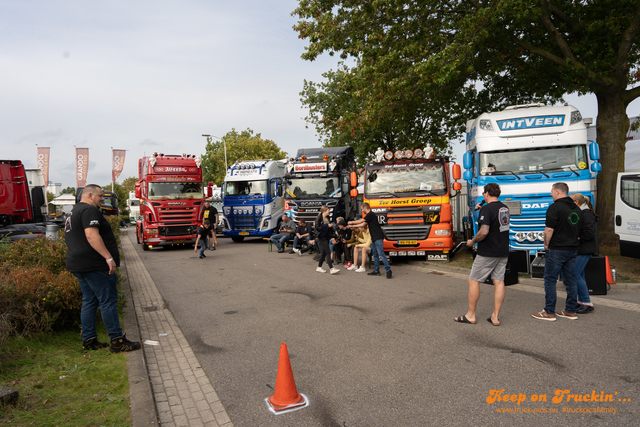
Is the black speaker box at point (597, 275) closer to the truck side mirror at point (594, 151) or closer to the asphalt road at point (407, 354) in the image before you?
the asphalt road at point (407, 354)

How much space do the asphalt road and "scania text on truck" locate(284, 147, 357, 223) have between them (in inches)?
296

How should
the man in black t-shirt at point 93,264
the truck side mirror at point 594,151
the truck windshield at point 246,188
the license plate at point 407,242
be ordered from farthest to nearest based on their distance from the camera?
the truck windshield at point 246,188 → the license plate at point 407,242 → the truck side mirror at point 594,151 → the man in black t-shirt at point 93,264

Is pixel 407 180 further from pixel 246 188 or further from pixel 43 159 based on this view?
pixel 43 159

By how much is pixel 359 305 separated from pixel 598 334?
338 centimetres

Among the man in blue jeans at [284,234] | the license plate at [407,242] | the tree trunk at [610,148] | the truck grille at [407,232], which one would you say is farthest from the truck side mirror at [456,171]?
the man in blue jeans at [284,234]

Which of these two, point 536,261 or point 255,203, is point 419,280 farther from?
point 255,203

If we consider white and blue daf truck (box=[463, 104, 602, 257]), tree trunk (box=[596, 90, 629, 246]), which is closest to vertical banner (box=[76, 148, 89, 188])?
white and blue daf truck (box=[463, 104, 602, 257])

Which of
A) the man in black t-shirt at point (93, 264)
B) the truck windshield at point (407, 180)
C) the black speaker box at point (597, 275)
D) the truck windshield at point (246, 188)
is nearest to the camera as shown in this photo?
the man in black t-shirt at point (93, 264)

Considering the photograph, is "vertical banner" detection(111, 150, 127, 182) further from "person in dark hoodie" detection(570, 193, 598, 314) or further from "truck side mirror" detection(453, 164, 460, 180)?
"person in dark hoodie" detection(570, 193, 598, 314)

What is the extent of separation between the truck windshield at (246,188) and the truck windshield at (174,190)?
2.73m

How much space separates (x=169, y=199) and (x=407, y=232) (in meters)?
9.74

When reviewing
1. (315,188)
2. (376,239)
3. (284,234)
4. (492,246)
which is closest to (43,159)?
(284,234)

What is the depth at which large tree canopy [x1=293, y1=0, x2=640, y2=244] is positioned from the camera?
467 inches

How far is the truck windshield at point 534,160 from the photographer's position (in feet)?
31.9
